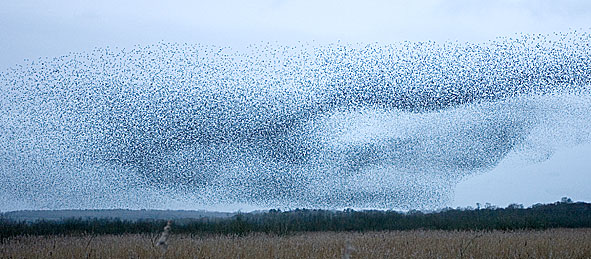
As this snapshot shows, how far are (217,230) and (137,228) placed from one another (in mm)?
4361

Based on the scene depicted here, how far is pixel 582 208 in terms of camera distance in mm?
50656

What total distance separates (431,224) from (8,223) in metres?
22.2

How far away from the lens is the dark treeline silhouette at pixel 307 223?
3155 cm

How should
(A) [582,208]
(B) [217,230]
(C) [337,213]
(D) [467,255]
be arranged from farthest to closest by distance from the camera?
(A) [582,208], (C) [337,213], (B) [217,230], (D) [467,255]

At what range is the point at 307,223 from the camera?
115ft

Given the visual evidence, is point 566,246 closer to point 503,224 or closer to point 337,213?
point 503,224

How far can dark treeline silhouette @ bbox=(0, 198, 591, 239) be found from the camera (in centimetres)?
3155

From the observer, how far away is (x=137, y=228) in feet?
109

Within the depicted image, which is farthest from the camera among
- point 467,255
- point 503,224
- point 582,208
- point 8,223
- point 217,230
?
point 582,208

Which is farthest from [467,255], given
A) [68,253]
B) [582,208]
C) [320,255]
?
[582,208]

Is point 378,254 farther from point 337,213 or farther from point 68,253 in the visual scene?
point 337,213

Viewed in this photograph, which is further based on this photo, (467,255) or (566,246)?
(566,246)

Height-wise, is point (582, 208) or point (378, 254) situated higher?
point (582, 208)

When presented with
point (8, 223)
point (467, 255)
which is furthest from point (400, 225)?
point (467, 255)
